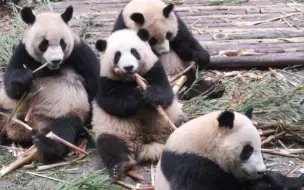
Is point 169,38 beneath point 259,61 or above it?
above

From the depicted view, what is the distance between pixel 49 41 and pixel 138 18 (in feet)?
3.48

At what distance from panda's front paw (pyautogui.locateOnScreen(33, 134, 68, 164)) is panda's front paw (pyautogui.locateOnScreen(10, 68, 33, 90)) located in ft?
1.87

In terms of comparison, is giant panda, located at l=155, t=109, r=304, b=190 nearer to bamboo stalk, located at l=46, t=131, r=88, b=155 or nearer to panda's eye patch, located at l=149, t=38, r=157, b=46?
bamboo stalk, located at l=46, t=131, r=88, b=155

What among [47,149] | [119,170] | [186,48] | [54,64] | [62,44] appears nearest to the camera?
[119,170]

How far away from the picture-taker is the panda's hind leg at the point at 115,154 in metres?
5.09

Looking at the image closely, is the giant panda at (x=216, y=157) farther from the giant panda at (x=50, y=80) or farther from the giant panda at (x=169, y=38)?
the giant panda at (x=169, y=38)

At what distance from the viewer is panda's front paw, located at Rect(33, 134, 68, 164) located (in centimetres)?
555

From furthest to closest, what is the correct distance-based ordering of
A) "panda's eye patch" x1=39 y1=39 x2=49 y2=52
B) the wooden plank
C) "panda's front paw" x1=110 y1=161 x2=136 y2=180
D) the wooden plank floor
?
the wooden plank floor → the wooden plank → "panda's eye patch" x1=39 y1=39 x2=49 y2=52 → "panda's front paw" x1=110 y1=161 x2=136 y2=180

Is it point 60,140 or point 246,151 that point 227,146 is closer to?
point 246,151

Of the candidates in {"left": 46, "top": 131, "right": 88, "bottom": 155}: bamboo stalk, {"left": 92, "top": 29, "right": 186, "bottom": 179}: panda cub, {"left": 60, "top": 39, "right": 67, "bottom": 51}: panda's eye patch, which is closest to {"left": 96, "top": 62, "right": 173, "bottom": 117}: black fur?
{"left": 92, "top": 29, "right": 186, "bottom": 179}: panda cub

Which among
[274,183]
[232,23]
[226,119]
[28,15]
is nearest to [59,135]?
[28,15]

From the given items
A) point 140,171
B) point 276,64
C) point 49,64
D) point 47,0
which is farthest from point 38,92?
point 47,0

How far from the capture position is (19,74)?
19.3ft

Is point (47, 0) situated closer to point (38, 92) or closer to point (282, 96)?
point (38, 92)
